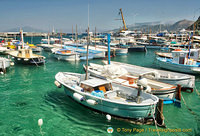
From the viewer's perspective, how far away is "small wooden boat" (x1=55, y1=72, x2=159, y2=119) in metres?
10.2

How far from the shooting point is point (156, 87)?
15.0 meters

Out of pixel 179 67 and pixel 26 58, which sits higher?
pixel 26 58

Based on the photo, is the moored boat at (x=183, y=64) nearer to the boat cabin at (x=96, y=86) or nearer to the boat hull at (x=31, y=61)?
the boat cabin at (x=96, y=86)

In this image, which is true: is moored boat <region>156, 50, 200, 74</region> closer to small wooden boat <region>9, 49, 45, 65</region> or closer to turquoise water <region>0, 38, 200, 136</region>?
turquoise water <region>0, 38, 200, 136</region>

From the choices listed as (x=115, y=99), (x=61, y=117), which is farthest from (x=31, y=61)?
(x=115, y=99)

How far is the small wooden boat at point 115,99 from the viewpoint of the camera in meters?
10.2

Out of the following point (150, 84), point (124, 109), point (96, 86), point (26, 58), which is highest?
point (26, 58)

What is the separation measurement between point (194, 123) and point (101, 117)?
7.14 m

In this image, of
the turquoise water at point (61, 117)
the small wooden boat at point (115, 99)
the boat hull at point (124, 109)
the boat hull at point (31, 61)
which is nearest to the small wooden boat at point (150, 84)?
the turquoise water at point (61, 117)

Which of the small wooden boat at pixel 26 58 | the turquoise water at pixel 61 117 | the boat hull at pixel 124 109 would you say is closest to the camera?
the boat hull at pixel 124 109

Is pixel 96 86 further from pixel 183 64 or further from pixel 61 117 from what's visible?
pixel 183 64

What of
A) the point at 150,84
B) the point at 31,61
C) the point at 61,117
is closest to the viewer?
the point at 61,117

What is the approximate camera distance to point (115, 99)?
12508 millimetres

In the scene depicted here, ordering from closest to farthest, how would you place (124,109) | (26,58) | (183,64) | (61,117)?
(124,109) → (61,117) → (183,64) → (26,58)
